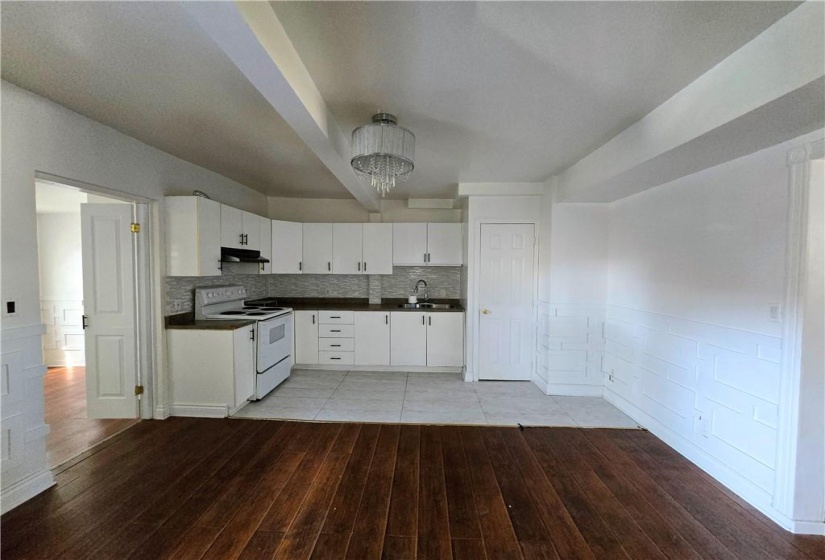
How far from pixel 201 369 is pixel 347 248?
7.66 feet

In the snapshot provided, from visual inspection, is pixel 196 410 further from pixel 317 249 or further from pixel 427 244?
pixel 427 244

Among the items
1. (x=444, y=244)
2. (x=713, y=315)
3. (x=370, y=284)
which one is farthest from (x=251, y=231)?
(x=713, y=315)

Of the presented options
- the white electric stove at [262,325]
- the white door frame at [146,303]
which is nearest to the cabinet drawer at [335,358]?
the white electric stove at [262,325]

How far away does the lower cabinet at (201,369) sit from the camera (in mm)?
2961

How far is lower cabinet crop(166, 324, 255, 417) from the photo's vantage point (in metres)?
2.96

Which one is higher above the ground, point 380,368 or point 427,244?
point 427,244

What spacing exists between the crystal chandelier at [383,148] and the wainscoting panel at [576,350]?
2505mm

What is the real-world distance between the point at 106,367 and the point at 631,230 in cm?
520

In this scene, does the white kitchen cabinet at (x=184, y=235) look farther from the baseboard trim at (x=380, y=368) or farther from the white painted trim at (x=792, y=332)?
the white painted trim at (x=792, y=332)

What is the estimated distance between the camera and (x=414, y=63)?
1.56 meters

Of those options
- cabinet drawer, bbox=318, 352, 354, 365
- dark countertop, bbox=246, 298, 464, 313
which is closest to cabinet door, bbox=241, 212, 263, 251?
dark countertop, bbox=246, 298, 464, 313

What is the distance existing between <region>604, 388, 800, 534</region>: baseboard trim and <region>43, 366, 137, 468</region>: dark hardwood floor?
4719 mm

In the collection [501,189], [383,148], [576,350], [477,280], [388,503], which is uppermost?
[501,189]

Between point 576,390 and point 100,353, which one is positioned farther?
point 576,390
